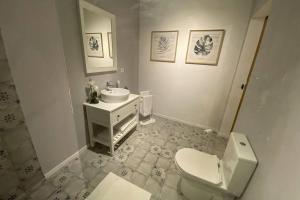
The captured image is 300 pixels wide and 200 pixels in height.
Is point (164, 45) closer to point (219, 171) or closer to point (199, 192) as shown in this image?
point (219, 171)

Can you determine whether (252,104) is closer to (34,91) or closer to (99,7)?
(34,91)

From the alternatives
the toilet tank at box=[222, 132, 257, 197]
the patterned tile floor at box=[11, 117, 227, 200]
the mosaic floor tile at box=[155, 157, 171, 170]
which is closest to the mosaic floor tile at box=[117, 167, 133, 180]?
the patterned tile floor at box=[11, 117, 227, 200]

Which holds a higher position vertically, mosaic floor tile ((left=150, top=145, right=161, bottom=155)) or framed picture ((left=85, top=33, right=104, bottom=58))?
framed picture ((left=85, top=33, right=104, bottom=58))

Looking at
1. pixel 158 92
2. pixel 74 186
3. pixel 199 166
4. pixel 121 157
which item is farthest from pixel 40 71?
pixel 158 92

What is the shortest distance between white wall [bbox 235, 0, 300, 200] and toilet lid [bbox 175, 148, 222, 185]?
243 millimetres

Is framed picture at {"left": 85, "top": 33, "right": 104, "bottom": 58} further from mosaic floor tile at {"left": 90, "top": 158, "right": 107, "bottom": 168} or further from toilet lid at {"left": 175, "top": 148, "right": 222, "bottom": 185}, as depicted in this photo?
toilet lid at {"left": 175, "top": 148, "right": 222, "bottom": 185}

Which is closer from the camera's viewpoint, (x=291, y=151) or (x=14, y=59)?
(x=291, y=151)

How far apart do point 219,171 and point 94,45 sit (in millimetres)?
2070

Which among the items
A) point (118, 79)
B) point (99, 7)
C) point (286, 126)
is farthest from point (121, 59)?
point (286, 126)

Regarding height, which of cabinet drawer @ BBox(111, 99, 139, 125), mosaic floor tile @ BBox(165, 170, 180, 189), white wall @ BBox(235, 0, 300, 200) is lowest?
mosaic floor tile @ BBox(165, 170, 180, 189)

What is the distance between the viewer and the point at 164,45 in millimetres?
2447

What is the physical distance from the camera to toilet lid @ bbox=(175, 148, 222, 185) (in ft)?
3.54

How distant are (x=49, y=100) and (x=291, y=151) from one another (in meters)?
1.83

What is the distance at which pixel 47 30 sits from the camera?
117 cm
